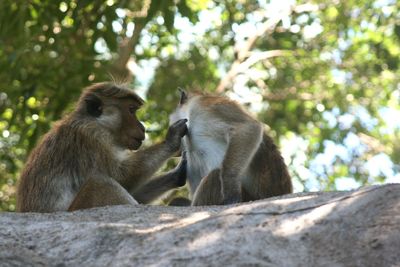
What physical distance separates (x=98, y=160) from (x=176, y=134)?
1006mm

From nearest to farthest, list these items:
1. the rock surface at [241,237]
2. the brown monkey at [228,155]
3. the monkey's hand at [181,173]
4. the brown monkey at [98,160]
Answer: the rock surface at [241,237] → the brown monkey at [98,160] → the brown monkey at [228,155] → the monkey's hand at [181,173]

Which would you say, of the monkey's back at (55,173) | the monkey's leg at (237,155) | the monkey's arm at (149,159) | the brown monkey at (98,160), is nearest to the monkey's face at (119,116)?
the brown monkey at (98,160)

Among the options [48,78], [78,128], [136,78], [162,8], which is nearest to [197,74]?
[136,78]

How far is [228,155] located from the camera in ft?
28.5

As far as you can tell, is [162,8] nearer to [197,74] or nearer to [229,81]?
[229,81]

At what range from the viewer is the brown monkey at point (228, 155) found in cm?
855

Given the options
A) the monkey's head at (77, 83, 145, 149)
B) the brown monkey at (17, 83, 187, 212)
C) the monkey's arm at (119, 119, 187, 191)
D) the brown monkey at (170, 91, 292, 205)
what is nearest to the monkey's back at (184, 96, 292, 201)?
the brown monkey at (170, 91, 292, 205)

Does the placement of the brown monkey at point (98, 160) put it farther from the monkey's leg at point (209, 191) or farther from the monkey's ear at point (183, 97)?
the monkey's ear at point (183, 97)

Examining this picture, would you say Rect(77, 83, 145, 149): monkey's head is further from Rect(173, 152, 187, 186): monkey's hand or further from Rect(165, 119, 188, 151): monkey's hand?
Rect(173, 152, 187, 186): monkey's hand

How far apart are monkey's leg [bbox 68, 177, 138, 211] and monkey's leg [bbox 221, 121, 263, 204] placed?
1.01 meters

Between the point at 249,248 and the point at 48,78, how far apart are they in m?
8.49

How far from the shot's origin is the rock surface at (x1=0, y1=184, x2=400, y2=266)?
198 inches

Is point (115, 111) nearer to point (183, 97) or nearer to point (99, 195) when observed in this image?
point (183, 97)

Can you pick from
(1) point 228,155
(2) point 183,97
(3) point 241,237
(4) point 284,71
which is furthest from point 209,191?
(4) point 284,71
